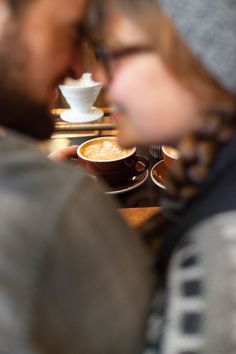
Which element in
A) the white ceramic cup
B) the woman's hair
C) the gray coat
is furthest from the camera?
the white ceramic cup

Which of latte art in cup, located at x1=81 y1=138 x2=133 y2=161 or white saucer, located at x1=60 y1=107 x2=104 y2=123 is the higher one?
latte art in cup, located at x1=81 y1=138 x2=133 y2=161

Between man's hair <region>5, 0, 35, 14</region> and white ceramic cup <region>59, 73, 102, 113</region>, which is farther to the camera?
white ceramic cup <region>59, 73, 102, 113</region>

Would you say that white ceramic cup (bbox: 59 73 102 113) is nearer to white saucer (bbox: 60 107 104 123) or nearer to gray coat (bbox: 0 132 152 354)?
white saucer (bbox: 60 107 104 123)

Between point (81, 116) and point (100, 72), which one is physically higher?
point (100, 72)

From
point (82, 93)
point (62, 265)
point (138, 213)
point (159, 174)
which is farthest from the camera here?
point (82, 93)

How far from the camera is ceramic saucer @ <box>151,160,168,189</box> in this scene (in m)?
1.16

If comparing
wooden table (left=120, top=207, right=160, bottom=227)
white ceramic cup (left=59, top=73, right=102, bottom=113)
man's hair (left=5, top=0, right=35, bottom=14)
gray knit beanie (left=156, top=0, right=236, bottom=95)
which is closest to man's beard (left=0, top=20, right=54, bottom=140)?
man's hair (left=5, top=0, right=35, bottom=14)

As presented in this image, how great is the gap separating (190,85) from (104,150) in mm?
579

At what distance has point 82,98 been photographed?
1472 millimetres

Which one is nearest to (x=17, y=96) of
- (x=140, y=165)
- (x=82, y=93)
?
(x=140, y=165)

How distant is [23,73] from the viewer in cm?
67

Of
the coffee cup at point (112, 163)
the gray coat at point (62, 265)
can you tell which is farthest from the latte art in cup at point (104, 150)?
the gray coat at point (62, 265)

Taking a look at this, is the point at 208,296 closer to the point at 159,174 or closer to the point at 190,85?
the point at 190,85

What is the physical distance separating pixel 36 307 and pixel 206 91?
33cm
